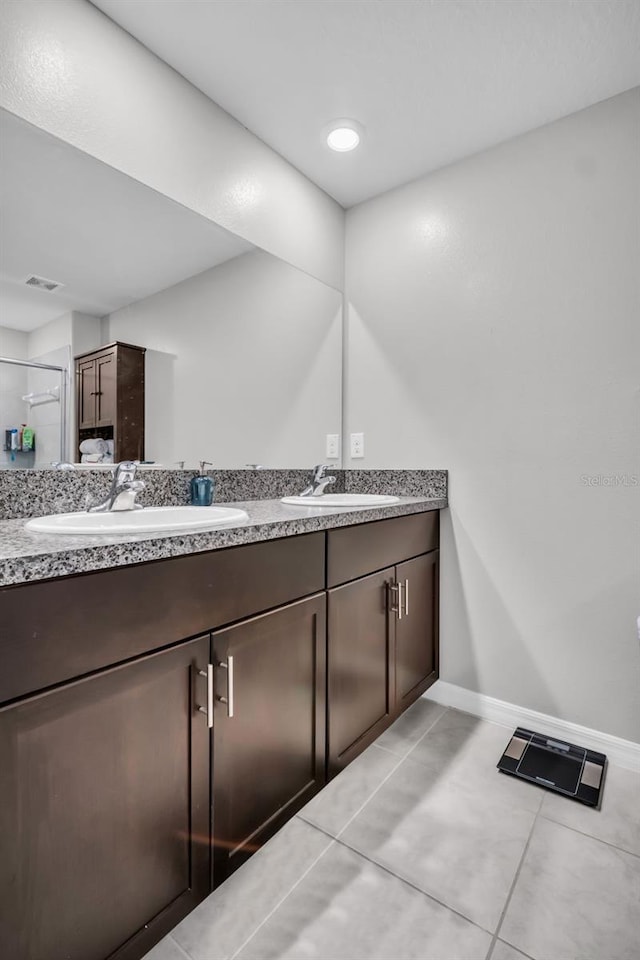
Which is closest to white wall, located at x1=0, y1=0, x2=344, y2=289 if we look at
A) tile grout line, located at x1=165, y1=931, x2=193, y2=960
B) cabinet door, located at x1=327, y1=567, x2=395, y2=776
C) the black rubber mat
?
cabinet door, located at x1=327, y1=567, x2=395, y2=776

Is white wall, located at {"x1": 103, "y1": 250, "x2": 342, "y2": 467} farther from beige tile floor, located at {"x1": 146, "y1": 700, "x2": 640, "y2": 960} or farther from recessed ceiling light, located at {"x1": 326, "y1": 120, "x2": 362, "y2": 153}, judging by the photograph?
beige tile floor, located at {"x1": 146, "y1": 700, "x2": 640, "y2": 960}

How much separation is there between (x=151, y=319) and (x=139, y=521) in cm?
66

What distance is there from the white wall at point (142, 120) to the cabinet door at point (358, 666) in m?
1.35

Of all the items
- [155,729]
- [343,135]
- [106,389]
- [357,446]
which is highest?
[343,135]

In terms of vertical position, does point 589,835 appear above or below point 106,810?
below

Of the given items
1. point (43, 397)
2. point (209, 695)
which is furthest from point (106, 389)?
point (209, 695)

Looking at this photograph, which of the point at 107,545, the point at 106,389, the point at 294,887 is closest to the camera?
the point at 107,545

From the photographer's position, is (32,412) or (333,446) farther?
(333,446)

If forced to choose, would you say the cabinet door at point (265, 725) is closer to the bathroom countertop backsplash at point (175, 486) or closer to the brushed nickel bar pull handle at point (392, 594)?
the brushed nickel bar pull handle at point (392, 594)

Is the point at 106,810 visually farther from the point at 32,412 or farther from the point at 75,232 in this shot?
the point at 75,232

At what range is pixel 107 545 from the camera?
794 mm

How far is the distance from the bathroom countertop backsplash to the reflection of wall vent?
19.2 inches

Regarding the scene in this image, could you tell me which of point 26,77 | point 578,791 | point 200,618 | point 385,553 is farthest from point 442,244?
point 578,791

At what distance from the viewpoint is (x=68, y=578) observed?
75 cm
